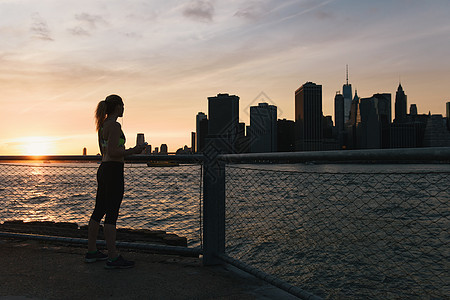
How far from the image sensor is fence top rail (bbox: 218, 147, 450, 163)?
2211mm

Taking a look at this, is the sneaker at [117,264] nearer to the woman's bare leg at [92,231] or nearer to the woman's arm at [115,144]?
the woman's bare leg at [92,231]

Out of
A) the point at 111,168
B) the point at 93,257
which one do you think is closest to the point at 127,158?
the point at 111,168

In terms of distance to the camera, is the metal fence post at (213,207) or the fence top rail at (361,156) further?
the metal fence post at (213,207)

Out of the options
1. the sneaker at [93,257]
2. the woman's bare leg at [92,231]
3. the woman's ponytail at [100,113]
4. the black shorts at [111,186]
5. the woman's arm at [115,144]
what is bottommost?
the sneaker at [93,257]

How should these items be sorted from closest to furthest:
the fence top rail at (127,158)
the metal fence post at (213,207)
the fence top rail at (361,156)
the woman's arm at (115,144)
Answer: the fence top rail at (361,156), the woman's arm at (115,144), the metal fence post at (213,207), the fence top rail at (127,158)

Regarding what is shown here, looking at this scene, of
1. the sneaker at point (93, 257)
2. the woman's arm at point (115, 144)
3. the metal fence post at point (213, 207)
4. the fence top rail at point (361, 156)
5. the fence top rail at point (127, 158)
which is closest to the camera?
the fence top rail at point (361, 156)

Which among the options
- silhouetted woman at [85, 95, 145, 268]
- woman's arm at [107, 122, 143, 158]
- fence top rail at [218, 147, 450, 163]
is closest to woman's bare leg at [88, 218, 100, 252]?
silhouetted woman at [85, 95, 145, 268]

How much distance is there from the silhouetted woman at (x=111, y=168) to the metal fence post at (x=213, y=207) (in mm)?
791

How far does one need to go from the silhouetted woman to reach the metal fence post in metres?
0.79

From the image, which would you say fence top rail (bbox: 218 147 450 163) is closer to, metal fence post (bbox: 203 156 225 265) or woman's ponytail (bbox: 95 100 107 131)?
metal fence post (bbox: 203 156 225 265)

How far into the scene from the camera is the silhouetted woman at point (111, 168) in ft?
12.3

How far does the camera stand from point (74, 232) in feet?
21.6

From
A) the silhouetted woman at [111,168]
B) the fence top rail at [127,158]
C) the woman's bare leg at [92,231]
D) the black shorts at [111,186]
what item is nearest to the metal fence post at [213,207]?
the fence top rail at [127,158]

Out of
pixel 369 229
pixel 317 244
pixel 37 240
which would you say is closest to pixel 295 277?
pixel 317 244
